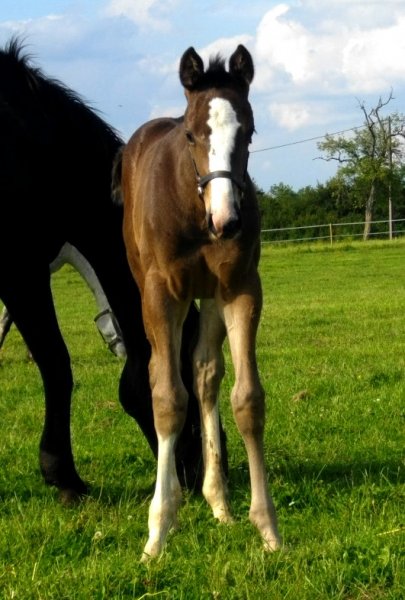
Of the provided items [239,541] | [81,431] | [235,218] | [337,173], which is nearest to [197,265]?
[235,218]

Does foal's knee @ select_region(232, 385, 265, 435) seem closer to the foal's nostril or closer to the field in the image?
the field

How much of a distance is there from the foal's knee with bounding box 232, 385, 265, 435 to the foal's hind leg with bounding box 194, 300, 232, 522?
54 centimetres

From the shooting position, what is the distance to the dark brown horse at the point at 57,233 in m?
5.22

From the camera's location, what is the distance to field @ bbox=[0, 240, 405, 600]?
3.56 m

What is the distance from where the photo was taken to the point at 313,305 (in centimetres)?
1670

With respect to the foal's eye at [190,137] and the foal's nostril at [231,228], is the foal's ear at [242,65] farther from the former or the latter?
the foal's nostril at [231,228]

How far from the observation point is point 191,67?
425cm

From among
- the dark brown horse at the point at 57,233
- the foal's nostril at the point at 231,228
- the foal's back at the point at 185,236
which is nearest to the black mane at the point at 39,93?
the dark brown horse at the point at 57,233

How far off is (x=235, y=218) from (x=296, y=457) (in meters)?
2.53

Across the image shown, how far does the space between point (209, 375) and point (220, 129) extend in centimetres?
152

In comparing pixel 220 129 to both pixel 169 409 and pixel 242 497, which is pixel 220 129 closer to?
pixel 169 409

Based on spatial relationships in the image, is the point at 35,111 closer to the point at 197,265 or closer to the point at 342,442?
the point at 197,265

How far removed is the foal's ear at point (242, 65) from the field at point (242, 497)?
207 centimetres

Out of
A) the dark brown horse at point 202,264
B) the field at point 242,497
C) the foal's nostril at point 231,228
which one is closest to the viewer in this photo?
the field at point 242,497
